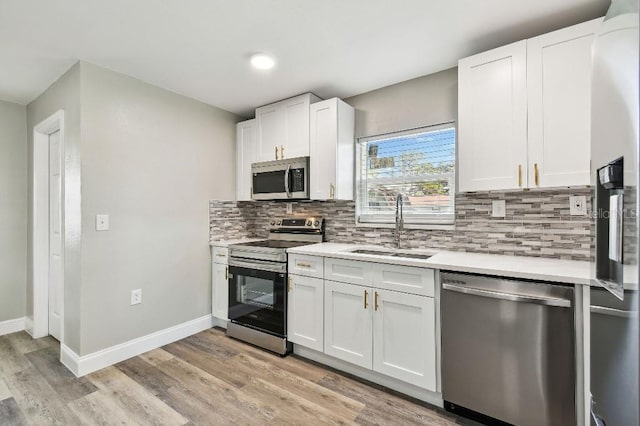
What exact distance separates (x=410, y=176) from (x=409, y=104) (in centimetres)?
63

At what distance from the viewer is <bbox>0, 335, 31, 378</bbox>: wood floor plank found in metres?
2.35

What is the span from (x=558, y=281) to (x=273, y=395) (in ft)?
6.02

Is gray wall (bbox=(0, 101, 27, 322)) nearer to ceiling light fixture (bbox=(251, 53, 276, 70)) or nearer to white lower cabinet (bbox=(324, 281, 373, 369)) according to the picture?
ceiling light fixture (bbox=(251, 53, 276, 70))

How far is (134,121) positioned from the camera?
8.57 feet

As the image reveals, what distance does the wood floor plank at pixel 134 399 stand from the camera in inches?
71.1

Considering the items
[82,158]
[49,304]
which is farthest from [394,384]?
[49,304]

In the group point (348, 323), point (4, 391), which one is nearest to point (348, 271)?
point (348, 323)

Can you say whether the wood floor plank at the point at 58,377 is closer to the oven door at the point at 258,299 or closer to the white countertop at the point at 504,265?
the oven door at the point at 258,299

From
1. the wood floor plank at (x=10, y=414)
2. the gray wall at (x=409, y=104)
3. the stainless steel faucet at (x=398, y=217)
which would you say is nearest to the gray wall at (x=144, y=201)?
the wood floor plank at (x=10, y=414)

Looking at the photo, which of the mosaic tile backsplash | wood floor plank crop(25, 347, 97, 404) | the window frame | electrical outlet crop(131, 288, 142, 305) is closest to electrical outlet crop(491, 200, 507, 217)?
the mosaic tile backsplash

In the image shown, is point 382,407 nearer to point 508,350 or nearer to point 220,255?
point 508,350

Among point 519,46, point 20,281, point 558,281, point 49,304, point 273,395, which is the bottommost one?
point 273,395

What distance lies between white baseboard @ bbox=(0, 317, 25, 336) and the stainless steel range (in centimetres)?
226

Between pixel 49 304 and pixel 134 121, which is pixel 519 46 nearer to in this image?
pixel 134 121
